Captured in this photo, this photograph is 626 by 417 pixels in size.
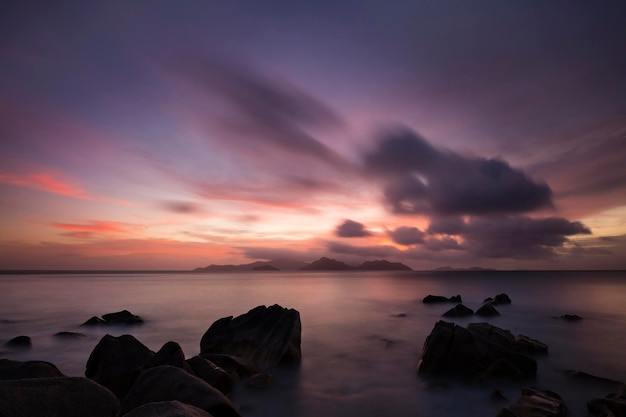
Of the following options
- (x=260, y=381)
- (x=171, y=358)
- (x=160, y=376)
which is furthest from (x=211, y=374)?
(x=160, y=376)

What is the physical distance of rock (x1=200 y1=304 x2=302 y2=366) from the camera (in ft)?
46.9

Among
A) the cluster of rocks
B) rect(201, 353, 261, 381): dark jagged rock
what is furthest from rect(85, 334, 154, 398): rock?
rect(201, 353, 261, 381): dark jagged rock

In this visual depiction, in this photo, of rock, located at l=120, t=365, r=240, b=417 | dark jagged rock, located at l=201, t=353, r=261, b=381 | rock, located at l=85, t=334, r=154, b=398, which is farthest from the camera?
dark jagged rock, located at l=201, t=353, r=261, b=381

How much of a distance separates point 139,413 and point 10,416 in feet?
6.21

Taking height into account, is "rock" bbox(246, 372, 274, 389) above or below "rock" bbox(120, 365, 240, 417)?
below

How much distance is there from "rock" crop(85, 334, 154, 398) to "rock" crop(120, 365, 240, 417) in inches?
93.3

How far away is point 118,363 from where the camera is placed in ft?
34.0

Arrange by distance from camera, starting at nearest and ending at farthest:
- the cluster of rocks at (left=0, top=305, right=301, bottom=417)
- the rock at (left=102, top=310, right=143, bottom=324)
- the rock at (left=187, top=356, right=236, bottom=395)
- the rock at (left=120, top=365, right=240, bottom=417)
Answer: the cluster of rocks at (left=0, top=305, right=301, bottom=417) → the rock at (left=120, top=365, right=240, bottom=417) → the rock at (left=187, top=356, right=236, bottom=395) → the rock at (left=102, top=310, right=143, bottom=324)

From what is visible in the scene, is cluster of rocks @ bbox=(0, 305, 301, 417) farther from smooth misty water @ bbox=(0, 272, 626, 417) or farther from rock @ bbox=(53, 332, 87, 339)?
rock @ bbox=(53, 332, 87, 339)

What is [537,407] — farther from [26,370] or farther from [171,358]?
[26,370]

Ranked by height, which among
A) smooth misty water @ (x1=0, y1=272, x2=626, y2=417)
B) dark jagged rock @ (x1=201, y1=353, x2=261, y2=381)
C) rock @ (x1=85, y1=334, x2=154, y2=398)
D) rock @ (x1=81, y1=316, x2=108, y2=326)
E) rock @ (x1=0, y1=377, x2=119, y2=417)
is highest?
rock @ (x1=0, y1=377, x2=119, y2=417)

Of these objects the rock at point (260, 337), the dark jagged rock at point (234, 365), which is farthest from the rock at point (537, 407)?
the rock at point (260, 337)

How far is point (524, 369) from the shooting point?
1295 centimetres

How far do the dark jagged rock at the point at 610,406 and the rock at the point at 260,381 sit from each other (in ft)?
29.7
